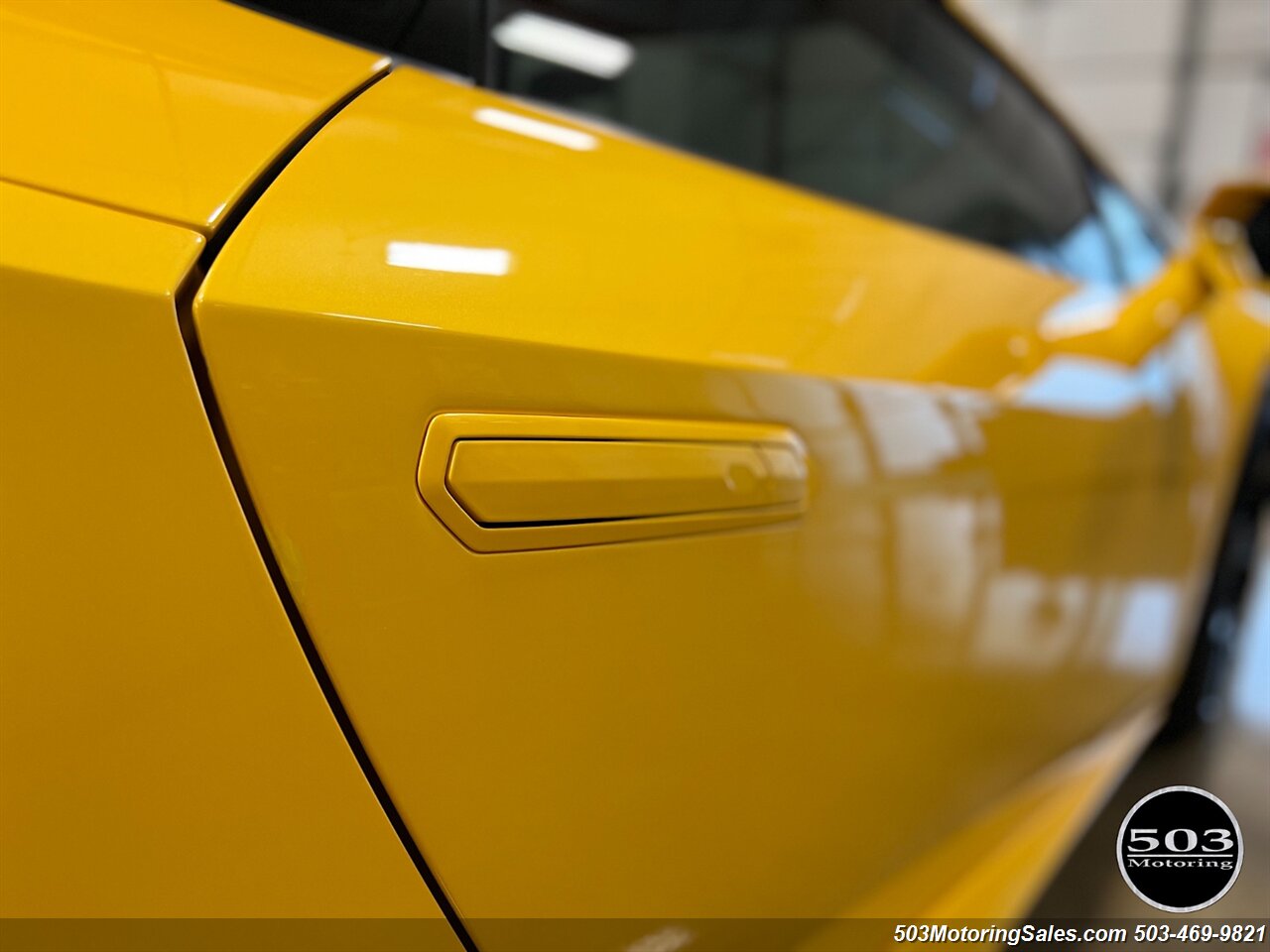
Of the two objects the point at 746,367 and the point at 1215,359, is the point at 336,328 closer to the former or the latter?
the point at 746,367

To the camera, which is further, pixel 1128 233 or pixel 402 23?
pixel 1128 233

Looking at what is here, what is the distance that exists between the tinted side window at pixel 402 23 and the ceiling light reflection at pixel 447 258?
0.70 feet

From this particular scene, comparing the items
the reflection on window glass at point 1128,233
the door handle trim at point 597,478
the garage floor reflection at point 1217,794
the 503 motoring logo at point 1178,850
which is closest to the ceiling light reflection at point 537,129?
the door handle trim at point 597,478

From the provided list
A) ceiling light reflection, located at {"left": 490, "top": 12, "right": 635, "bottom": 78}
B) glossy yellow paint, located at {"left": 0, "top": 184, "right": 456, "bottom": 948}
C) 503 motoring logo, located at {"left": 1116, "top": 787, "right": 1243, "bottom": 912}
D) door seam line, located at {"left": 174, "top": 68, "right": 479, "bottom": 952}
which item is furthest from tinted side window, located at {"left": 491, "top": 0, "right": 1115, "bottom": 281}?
503 motoring logo, located at {"left": 1116, "top": 787, "right": 1243, "bottom": 912}

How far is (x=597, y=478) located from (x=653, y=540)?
68mm

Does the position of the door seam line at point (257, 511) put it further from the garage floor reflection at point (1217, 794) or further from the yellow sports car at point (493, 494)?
the garage floor reflection at point (1217, 794)

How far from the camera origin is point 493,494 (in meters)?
0.57

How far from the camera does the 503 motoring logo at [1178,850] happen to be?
3.41 feet

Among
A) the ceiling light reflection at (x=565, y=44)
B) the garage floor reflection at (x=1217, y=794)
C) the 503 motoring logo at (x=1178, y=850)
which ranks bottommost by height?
the garage floor reflection at (x=1217, y=794)

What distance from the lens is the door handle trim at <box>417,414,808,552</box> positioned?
1.82 feet

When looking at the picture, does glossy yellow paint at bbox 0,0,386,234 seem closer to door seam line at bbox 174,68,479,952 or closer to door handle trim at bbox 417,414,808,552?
door seam line at bbox 174,68,479,952

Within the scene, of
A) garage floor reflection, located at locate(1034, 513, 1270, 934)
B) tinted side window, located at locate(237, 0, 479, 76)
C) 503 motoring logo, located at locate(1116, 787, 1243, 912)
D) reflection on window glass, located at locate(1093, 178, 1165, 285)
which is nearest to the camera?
tinted side window, located at locate(237, 0, 479, 76)

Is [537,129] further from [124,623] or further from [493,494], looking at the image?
[124,623]

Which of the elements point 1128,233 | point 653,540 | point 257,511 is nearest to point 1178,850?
point 653,540
